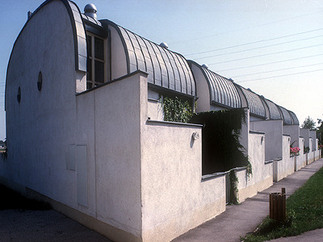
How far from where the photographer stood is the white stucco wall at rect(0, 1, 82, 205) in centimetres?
847

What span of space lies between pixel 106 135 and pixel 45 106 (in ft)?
16.6

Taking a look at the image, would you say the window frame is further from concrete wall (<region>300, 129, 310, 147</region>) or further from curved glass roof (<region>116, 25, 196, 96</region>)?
concrete wall (<region>300, 129, 310, 147</region>)

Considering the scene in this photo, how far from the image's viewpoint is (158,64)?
11977 mm

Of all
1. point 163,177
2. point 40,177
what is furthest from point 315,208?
point 40,177

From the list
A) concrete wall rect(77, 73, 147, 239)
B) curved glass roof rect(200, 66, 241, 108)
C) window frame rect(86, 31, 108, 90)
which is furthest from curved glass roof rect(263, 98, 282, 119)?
concrete wall rect(77, 73, 147, 239)

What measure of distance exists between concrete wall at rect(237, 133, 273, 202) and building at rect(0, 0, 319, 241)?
49 mm

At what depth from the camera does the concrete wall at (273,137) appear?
16625 mm

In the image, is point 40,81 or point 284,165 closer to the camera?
point 40,81

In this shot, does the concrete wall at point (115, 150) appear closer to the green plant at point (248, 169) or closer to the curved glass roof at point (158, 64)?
the curved glass roof at point (158, 64)

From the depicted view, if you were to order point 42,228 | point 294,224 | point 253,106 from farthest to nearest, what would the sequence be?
point 253,106, point 42,228, point 294,224

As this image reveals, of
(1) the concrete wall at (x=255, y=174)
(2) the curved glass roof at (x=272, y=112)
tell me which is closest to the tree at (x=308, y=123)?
(2) the curved glass roof at (x=272, y=112)

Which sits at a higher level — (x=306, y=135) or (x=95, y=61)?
(x=95, y=61)

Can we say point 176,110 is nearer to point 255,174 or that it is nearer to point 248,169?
point 248,169

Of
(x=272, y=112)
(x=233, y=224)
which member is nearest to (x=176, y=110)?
(x=233, y=224)
